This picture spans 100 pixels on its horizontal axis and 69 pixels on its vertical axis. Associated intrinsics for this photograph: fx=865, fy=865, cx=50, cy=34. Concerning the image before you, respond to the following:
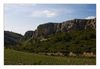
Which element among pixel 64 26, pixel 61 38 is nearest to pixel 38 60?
pixel 61 38

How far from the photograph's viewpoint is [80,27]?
13914mm

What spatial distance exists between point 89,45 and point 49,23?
730 millimetres

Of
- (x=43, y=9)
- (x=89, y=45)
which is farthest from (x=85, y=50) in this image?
(x=43, y=9)

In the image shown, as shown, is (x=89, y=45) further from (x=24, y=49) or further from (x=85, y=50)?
(x=24, y=49)

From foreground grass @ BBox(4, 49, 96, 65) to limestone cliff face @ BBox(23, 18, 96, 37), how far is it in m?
0.38

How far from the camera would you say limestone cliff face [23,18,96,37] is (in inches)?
544

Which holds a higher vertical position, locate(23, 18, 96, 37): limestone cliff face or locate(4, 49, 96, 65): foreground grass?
locate(23, 18, 96, 37): limestone cliff face

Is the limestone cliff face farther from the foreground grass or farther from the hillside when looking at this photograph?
the foreground grass

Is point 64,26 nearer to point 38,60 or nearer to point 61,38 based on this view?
point 61,38

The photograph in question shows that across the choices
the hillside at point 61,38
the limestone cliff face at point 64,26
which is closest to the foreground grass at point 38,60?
the hillside at point 61,38

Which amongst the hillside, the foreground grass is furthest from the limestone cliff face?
the foreground grass

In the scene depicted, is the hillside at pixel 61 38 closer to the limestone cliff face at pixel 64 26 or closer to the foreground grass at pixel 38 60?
the limestone cliff face at pixel 64 26

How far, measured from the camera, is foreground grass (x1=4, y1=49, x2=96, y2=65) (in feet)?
45.3

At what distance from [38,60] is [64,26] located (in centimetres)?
69
